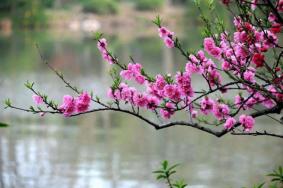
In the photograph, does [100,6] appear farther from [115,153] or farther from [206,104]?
[206,104]

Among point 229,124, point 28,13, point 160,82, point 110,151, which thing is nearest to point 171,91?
point 160,82

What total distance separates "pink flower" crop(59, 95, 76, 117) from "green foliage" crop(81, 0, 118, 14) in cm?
4637

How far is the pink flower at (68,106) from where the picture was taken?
328cm

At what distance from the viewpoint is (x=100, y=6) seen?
49.4m

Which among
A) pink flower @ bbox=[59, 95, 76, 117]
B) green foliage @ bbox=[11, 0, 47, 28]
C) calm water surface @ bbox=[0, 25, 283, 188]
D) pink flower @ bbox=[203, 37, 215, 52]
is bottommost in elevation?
pink flower @ bbox=[59, 95, 76, 117]

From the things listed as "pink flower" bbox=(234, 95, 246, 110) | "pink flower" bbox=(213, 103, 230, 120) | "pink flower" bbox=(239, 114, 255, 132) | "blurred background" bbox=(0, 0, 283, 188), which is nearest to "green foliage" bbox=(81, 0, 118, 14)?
"blurred background" bbox=(0, 0, 283, 188)

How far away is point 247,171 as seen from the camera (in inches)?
265

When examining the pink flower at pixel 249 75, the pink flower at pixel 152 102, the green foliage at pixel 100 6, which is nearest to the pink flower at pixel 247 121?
the pink flower at pixel 249 75

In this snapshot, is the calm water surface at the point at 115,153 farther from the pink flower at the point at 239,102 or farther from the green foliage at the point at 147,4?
the green foliage at the point at 147,4

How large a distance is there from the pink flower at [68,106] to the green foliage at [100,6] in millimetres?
46365

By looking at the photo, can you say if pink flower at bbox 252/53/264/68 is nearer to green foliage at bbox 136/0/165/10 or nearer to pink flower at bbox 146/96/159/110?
pink flower at bbox 146/96/159/110

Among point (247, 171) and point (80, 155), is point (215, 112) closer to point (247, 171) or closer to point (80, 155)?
point (247, 171)

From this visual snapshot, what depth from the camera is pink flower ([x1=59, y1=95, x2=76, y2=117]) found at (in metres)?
A: 3.28

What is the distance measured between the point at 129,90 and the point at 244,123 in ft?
1.95
